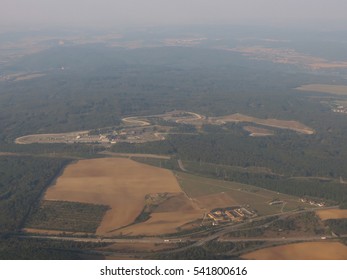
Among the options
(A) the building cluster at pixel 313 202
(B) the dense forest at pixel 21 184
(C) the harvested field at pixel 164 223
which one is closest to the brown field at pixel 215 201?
(C) the harvested field at pixel 164 223

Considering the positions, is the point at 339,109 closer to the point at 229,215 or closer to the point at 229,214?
the point at 229,214

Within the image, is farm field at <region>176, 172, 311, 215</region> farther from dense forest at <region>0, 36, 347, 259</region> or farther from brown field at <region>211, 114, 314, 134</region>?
brown field at <region>211, 114, 314, 134</region>

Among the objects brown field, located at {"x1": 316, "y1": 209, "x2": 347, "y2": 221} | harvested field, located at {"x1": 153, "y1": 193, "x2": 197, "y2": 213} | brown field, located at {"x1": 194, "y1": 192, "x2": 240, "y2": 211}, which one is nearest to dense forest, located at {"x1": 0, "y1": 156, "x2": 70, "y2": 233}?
harvested field, located at {"x1": 153, "y1": 193, "x2": 197, "y2": 213}

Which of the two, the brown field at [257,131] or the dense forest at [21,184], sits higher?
the dense forest at [21,184]

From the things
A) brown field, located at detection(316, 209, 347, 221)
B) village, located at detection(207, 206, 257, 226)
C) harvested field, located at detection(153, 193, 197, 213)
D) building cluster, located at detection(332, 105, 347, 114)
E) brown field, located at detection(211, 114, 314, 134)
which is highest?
brown field, located at detection(316, 209, 347, 221)

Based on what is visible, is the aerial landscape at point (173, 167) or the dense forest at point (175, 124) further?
the dense forest at point (175, 124)

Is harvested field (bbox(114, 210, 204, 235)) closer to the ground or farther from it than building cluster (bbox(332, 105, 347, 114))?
farther from it

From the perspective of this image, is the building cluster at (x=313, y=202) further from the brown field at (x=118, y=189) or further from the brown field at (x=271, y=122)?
the brown field at (x=271, y=122)
